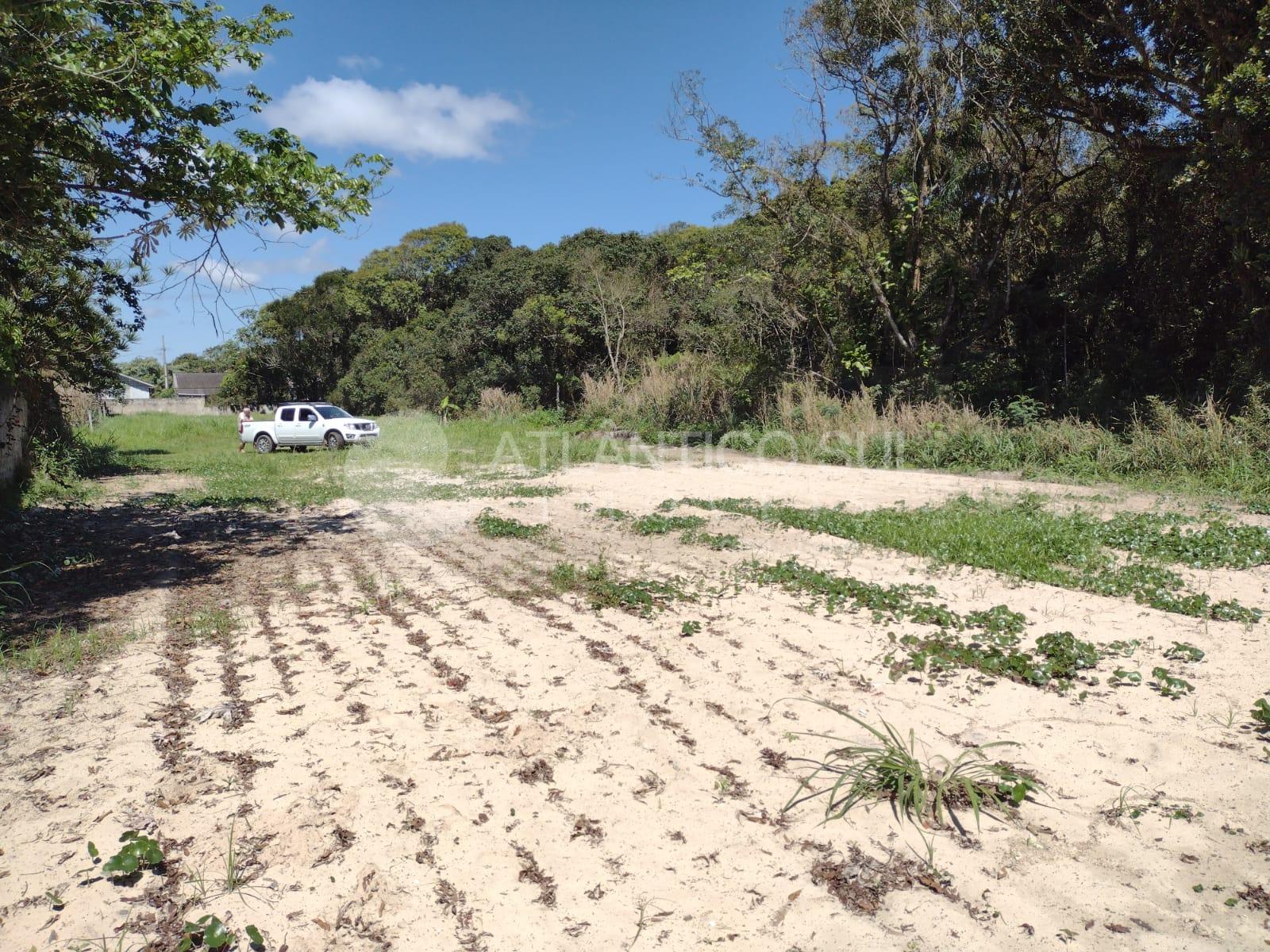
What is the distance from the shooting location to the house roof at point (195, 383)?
71.0 m

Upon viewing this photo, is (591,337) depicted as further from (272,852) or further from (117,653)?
(272,852)

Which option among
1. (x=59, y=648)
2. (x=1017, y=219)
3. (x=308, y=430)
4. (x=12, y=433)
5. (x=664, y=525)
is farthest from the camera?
(x=308, y=430)

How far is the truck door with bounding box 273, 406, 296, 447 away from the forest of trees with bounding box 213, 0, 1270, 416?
11.9m

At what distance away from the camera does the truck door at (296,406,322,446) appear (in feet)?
70.3

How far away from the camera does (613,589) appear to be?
604 cm

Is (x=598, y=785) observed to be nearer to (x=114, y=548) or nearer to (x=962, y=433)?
(x=114, y=548)

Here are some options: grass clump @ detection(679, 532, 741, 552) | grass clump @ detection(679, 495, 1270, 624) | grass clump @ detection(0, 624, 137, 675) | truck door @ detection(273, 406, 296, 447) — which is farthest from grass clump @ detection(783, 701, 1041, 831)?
truck door @ detection(273, 406, 296, 447)

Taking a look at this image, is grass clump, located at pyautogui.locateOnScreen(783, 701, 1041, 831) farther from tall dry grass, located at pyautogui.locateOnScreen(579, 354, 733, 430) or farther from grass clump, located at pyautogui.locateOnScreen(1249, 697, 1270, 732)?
tall dry grass, located at pyautogui.locateOnScreen(579, 354, 733, 430)

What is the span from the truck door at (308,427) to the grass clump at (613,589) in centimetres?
1685

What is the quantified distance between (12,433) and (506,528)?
819 cm

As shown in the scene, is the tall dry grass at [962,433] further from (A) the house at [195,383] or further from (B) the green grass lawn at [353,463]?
(A) the house at [195,383]

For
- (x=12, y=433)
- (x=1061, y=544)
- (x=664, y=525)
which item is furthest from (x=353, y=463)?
(x=1061, y=544)

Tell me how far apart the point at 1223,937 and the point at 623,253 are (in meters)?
27.0

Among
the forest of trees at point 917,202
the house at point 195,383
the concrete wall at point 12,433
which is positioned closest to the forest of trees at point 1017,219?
the forest of trees at point 917,202
